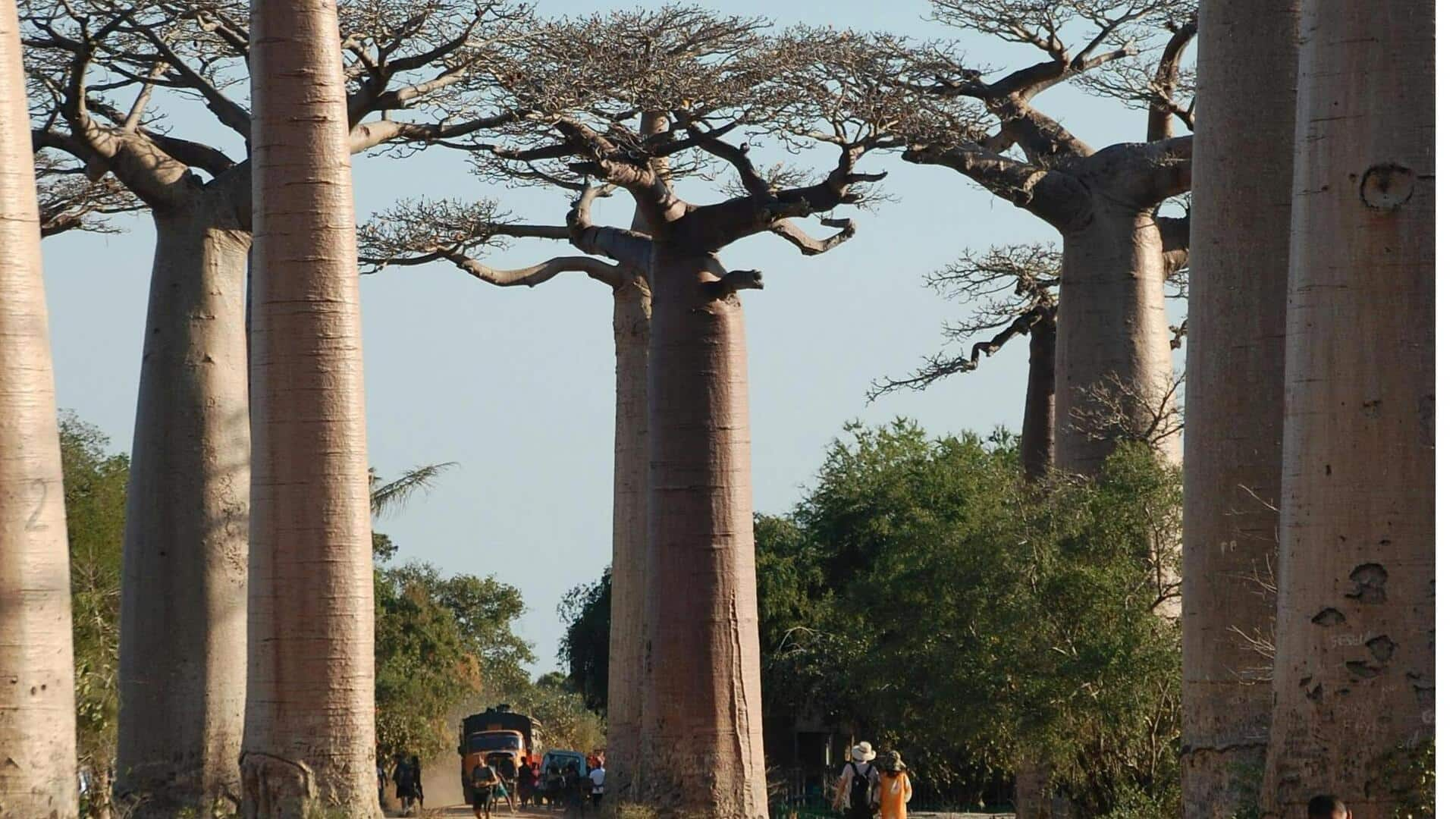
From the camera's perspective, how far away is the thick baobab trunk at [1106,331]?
12539 millimetres

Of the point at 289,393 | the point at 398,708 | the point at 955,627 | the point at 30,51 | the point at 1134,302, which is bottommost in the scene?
the point at 398,708

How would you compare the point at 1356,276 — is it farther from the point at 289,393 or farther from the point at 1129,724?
the point at 1129,724

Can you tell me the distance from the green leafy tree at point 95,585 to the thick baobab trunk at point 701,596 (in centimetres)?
324

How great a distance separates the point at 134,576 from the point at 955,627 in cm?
449

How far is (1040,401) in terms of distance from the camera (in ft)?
52.4

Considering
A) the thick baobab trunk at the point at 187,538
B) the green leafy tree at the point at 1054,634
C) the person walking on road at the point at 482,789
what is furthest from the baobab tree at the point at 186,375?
the person walking on road at the point at 482,789

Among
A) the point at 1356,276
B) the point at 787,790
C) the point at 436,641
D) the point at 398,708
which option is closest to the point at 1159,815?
the point at 1356,276

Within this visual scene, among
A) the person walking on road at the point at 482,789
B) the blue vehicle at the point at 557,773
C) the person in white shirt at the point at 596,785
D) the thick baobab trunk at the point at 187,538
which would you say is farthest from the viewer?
the blue vehicle at the point at 557,773

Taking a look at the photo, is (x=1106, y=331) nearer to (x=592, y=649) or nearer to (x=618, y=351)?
(x=618, y=351)

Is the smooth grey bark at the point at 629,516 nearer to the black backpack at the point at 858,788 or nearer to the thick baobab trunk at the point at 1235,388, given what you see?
the black backpack at the point at 858,788

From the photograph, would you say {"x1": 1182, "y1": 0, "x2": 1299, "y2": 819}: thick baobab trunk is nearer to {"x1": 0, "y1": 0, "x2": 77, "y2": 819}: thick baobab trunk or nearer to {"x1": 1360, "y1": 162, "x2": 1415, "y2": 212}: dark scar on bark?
{"x1": 1360, "y1": 162, "x2": 1415, "y2": 212}: dark scar on bark

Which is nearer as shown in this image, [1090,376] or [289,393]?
[289,393]

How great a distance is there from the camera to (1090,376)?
42.3 feet

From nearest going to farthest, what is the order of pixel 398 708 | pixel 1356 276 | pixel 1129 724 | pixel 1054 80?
pixel 1356 276 < pixel 1129 724 < pixel 1054 80 < pixel 398 708
